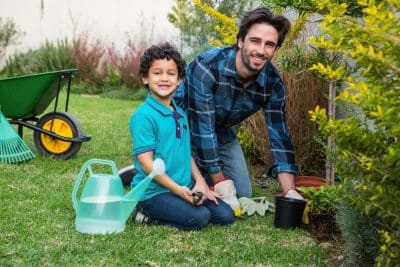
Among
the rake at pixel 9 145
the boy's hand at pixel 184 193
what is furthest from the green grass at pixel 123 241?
the rake at pixel 9 145

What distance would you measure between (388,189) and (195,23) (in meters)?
9.15

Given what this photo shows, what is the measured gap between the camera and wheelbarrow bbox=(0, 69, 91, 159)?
463 centimetres

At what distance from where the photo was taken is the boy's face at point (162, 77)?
10.8ft

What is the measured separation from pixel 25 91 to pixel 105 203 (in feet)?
6.23

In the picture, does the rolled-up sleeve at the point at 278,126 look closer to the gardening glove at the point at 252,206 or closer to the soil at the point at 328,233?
the gardening glove at the point at 252,206

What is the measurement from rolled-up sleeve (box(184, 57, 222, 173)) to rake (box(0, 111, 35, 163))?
5.36 ft

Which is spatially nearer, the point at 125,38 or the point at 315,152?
the point at 315,152

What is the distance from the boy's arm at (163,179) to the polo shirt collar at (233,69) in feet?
2.34

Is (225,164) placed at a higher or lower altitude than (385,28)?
lower

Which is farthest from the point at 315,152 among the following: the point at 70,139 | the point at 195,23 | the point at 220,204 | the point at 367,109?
the point at 195,23

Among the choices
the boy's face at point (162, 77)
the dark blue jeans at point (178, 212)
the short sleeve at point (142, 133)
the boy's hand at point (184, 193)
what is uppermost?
the boy's face at point (162, 77)

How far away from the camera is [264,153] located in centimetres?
482

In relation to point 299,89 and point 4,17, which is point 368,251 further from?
point 4,17

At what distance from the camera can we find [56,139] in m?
4.94
